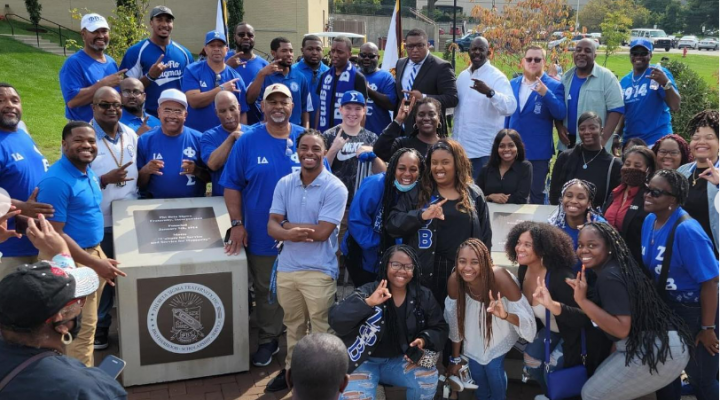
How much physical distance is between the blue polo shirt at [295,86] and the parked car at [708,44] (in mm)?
42605

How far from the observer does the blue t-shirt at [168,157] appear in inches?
232

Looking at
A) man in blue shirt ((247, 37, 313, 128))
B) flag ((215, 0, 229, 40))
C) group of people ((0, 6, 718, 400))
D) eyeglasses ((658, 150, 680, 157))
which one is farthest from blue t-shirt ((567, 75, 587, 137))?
flag ((215, 0, 229, 40))

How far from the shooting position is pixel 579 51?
24.3ft

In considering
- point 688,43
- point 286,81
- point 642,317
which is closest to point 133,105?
point 286,81

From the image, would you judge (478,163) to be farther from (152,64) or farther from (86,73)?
(86,73)

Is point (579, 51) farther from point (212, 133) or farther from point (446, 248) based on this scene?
point (212, 133)

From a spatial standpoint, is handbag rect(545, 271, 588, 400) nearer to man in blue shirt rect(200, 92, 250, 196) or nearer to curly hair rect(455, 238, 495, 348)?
curly hair rect(455, 238, 495, 348)

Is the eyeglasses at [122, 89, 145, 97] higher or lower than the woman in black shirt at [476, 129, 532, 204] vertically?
higher

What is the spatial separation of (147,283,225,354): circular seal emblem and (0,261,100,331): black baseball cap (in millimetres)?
2251

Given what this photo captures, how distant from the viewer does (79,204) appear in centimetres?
479

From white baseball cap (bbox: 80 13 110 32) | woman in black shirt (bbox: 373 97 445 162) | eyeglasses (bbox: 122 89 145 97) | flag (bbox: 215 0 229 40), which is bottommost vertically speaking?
woman in black shirt (bbox: 373 97 445 162)

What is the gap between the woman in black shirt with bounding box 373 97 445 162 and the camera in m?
5.88

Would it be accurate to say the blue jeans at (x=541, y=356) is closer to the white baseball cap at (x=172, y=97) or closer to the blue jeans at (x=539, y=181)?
the blue jeans at (x=539, y=181)

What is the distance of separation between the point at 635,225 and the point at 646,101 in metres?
2.80
